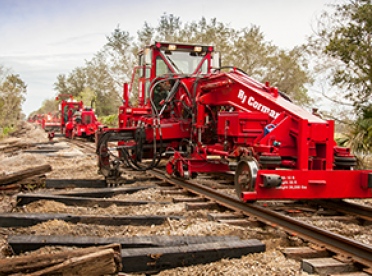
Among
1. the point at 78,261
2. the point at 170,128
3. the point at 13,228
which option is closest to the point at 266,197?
the point at 78,261

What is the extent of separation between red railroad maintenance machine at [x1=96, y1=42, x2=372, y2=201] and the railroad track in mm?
337

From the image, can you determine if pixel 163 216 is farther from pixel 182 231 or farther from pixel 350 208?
pixel 350 208

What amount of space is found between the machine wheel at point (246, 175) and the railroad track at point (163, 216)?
324mm

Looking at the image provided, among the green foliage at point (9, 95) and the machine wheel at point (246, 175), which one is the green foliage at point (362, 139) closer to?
the machine wheel at point (246, 175)

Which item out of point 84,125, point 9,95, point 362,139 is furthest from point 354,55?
point 9,95

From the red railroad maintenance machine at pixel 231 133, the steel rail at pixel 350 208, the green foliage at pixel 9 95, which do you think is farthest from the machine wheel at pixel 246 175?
the green foliage at pixel 9 95

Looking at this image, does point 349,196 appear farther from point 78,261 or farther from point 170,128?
point 170,128

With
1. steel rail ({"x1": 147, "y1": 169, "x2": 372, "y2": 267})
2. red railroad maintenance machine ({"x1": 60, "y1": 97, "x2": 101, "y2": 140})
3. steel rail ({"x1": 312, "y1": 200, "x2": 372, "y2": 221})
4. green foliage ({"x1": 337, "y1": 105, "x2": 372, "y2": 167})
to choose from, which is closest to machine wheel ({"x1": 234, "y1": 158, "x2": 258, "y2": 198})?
steel rail ({"x1": 147, "y1": 169, "x2": 372, "y2": 267})

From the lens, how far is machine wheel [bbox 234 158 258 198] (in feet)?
18.0

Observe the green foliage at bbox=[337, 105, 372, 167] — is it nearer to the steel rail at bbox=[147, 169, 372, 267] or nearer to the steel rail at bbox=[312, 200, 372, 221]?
the steel rail at bbox=[312, 200, 372, 221]

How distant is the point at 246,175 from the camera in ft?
18.9

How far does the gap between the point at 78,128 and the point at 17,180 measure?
63.9 ft

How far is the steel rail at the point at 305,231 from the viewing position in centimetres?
405

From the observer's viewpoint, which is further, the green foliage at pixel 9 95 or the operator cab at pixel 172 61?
the green foliage at pixel 9 95
